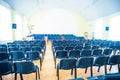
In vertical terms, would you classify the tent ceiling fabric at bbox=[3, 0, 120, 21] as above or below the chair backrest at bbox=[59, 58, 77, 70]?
above

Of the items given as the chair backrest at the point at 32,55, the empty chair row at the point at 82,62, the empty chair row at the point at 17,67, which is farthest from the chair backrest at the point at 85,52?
the empty chair row at the point at 17,67

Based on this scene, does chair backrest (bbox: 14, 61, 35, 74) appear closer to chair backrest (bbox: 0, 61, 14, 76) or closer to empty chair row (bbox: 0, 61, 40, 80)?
empty chair row (bbox: 0, 61, 40, 80)

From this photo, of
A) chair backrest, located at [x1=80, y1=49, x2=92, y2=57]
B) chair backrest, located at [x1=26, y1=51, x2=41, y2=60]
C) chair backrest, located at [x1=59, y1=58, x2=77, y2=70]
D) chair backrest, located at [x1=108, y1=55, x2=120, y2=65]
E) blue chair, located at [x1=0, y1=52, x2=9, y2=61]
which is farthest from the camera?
chair backrest, located at [x1=80, y1=49, x2=92, y2=57]

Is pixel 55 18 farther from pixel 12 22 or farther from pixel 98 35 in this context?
pixel 12 22

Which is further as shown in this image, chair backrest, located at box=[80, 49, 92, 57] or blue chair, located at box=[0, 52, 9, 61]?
chair backrest, located at box=[80, 49, 92, 57]

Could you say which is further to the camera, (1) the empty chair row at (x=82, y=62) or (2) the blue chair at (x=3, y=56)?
(2) the blue chair at (x=3, y=56)

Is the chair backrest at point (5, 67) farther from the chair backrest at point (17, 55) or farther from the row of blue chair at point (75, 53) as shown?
the row of blue chair at point (75, 53)

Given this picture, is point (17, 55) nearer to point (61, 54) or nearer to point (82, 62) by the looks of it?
point (61, 54)

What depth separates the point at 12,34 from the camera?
42.3 feet

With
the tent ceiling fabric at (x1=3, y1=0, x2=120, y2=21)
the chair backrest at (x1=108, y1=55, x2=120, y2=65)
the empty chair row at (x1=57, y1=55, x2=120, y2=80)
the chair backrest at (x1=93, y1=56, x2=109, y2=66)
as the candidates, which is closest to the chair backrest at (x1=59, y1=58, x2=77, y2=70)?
the empty chair row at (x1=57, y1=55, x2=120, y2=80)

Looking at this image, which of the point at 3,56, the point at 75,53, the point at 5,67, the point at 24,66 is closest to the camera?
the point at 5,67

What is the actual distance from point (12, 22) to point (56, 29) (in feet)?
37.7

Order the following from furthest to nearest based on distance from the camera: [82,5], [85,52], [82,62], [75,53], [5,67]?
[82,5] → [85,52] → [75,53] → [82,62] → [5,67]

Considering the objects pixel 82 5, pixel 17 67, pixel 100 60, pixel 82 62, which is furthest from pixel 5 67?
pixel 82 5
